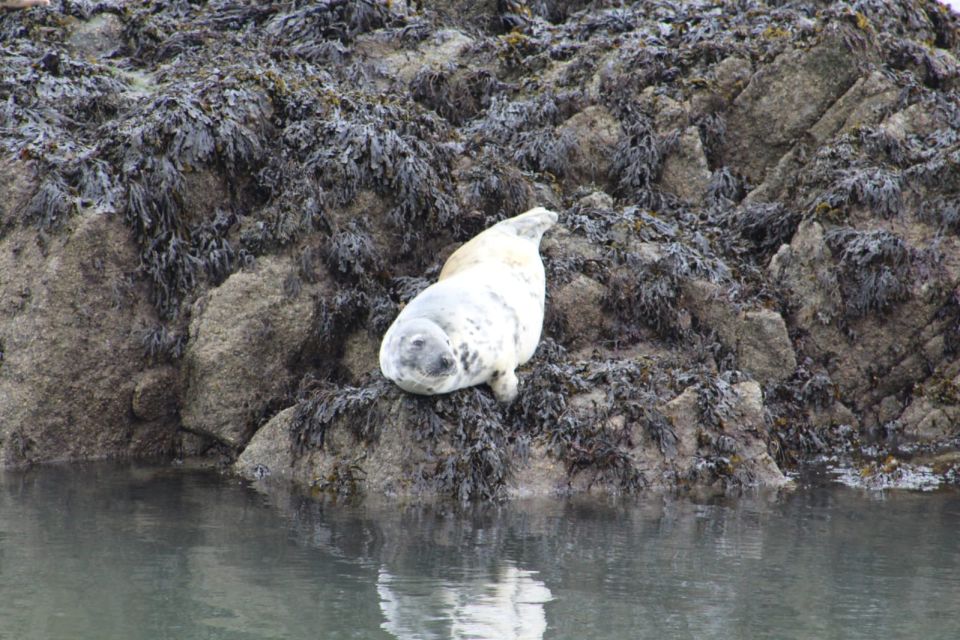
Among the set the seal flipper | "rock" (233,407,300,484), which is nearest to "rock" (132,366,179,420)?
"rock" (233,407,300,484)

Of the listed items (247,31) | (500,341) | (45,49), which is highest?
(247,31)

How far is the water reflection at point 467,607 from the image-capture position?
366 cm

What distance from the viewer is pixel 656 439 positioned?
6453 millimetres

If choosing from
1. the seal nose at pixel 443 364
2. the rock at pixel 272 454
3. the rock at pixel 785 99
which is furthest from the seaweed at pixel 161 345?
the rock at pixel 785 99

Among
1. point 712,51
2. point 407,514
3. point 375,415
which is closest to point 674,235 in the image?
point 712,51

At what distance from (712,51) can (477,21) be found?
280 centimetres

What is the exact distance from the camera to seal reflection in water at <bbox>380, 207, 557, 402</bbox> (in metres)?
5.96

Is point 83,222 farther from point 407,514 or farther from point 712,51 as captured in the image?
point 712,51

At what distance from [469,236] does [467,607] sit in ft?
15.4

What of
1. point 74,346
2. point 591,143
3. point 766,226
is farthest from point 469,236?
point 74,346

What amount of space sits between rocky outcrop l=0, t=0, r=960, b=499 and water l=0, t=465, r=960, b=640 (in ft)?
2.09

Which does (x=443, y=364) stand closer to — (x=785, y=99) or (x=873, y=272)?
(x=873, y=272)

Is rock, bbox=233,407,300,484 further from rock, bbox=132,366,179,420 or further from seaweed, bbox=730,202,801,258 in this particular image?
seaweed, bbox=730,202,801,258

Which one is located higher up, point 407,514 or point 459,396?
point 459,396
